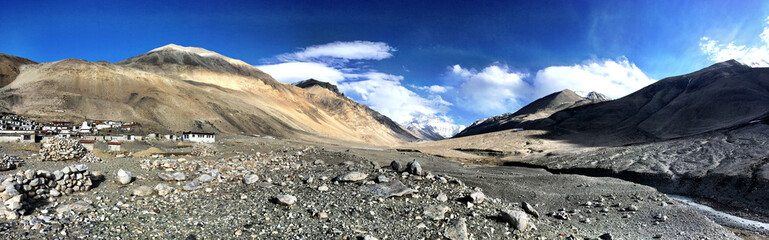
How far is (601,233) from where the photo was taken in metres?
13.5

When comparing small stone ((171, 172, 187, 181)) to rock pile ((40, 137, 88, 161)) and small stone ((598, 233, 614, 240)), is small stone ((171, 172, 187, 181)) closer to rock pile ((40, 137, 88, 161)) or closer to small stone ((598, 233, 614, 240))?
rock pile ((40, 137, 88, 161))

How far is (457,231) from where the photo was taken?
28.2 ft

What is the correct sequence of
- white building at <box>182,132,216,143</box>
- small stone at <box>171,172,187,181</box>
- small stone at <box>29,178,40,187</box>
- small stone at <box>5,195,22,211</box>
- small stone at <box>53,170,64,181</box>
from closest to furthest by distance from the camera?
small stone at <box>5,195,22,211</box> → small stone at <box>29,178,40,187</box> → small stone at <box>53,170,64,181</box> → small stone at <box>171,172,187,181</box> → white building at <box>182,132,216,143</box>

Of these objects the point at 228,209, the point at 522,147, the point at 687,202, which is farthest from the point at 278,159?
the point at 522,147

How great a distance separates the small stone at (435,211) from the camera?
372 inches

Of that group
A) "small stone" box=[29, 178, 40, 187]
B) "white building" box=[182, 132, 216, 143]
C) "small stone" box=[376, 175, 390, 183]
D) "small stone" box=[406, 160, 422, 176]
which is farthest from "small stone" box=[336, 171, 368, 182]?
A: "white building" box=[182, 132, 216, 143]

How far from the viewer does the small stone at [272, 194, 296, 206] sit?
9719 mm

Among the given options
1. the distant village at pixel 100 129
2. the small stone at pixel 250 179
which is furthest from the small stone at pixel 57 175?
the distant village at pixel 100 129

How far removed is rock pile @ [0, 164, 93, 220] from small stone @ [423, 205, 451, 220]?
30.2ft

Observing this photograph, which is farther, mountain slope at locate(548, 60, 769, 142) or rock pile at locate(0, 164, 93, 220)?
mountain slope at locate(548, 60, 769, 142)

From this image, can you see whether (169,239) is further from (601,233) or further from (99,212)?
(601,233)

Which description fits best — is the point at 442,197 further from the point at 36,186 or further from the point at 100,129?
the point at 100,129

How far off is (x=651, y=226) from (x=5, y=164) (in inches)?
989

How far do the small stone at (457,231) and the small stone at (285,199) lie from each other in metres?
4.44
